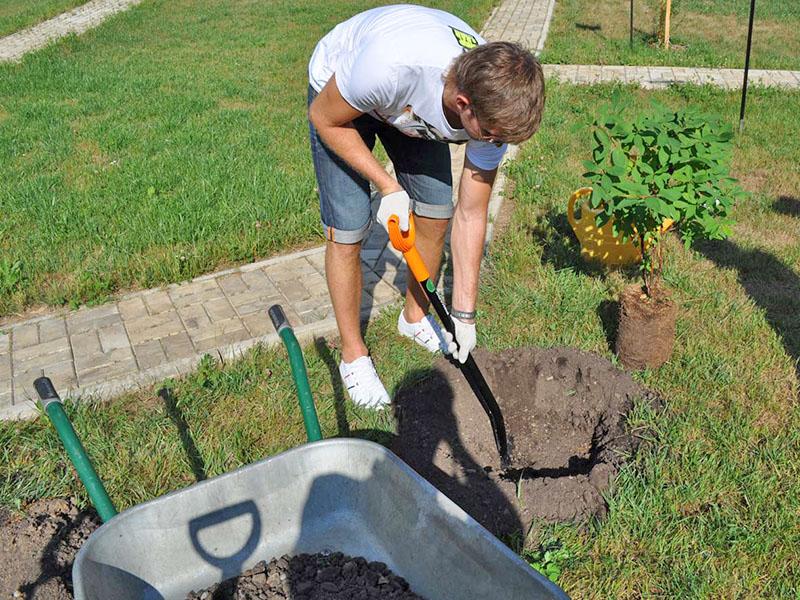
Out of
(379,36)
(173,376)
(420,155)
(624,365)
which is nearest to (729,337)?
(624,365)

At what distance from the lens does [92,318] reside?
12.8 feet

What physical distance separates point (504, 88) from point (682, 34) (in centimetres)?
1197

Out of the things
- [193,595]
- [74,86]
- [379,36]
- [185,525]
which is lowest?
[74,86]

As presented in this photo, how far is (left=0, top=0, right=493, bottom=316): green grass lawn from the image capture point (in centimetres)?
438

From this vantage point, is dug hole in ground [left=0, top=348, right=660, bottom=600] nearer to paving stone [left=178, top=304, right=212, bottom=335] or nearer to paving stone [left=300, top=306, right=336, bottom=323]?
paving stone [left=300, top=306, right=336, bottom=323]

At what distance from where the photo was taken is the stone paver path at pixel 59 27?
11820 millimetres

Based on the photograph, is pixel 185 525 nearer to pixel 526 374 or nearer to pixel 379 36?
pixel 379 36

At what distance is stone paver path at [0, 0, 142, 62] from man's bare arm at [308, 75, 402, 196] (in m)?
10.5

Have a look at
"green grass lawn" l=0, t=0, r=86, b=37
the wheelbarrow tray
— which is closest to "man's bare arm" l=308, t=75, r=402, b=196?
the wheelbarrow tray

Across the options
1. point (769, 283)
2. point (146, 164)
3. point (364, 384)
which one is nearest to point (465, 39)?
point (364, 384)

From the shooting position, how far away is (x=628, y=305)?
323cm

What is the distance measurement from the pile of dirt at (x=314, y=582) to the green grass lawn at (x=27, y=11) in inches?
560

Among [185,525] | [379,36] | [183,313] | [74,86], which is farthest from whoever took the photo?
[74,86]

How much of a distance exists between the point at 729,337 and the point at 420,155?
1.76 m
